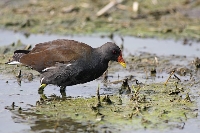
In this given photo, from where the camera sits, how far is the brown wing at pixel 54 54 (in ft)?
28.3

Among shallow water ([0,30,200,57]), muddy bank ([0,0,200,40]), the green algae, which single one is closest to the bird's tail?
the green algae

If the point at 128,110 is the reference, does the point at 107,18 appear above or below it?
above

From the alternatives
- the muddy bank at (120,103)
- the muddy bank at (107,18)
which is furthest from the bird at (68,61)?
the muddy bank at (107,18)

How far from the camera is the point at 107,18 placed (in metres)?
14.3

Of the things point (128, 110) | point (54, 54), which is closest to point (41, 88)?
point (54, 54)

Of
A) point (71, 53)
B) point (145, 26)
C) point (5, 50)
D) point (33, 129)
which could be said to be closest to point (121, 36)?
point (145, 26)

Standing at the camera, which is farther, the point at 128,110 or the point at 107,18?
the point at 107,18

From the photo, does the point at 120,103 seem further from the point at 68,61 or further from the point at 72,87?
the point at 72,87

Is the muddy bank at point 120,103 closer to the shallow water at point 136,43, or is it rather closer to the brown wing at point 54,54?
the brown wing at point 54,54

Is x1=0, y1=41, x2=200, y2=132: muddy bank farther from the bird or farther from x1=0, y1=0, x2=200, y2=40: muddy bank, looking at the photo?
x1=0, y1=0, x2=200, y2=40: muddy bank

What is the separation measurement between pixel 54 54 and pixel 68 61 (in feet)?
0.90

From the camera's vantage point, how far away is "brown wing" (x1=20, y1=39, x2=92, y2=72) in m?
8.62

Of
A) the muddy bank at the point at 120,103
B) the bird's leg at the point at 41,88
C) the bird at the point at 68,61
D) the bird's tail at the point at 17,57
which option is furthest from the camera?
the bird's tail at the point at 17,57

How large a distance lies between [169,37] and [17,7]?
4.45m
